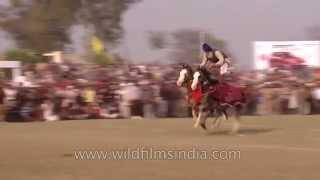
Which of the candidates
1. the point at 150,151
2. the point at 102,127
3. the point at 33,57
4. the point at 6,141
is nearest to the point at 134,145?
the point at 150,151

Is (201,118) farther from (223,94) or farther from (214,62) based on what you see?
(214,62)

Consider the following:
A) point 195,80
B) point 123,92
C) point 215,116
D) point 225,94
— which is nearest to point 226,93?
point 225,94

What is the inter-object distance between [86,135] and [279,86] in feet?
36.6

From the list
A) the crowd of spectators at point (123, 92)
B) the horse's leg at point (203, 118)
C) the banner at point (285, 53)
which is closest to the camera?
the horse's leg at point (203, 118)

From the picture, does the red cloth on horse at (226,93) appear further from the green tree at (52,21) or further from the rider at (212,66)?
the green tree at (52,21)

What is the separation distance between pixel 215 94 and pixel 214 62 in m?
0.67

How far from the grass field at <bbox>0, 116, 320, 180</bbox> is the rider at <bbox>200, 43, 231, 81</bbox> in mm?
1290

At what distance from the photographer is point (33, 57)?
136 feet

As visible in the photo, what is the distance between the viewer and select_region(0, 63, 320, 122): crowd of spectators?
71.7ft

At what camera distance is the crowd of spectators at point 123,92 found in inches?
860

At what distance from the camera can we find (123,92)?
23.2m

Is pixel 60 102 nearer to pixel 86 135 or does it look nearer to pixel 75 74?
pixel 75 74

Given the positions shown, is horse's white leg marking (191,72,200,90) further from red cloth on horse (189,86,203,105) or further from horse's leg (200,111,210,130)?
horse's leg (200,111,210,130)

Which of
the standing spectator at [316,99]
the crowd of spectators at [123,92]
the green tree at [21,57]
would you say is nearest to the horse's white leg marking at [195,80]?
the crowd of spectators at [123,92]
